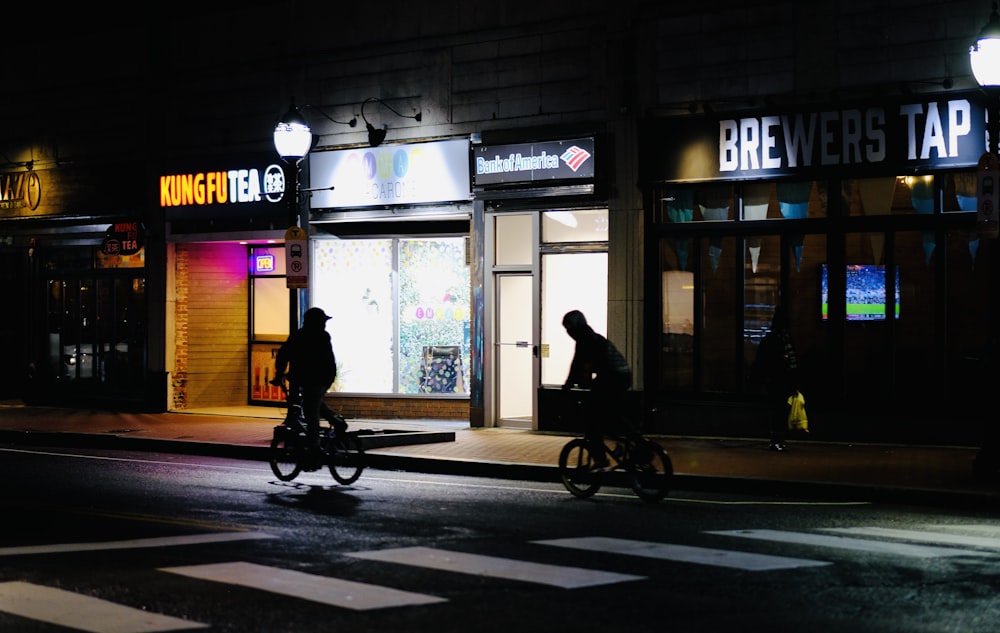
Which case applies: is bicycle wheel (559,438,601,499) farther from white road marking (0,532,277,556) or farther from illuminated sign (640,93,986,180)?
illuminated sign (640,93,986,180)

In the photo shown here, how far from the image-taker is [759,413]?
18.3m

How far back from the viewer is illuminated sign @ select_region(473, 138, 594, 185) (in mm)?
19438

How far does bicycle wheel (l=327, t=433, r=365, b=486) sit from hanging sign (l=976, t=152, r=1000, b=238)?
714 centimetres

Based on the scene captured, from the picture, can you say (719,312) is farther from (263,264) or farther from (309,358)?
(263,264)

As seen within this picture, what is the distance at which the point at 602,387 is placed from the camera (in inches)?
512

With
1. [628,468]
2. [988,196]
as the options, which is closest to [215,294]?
[628,468]

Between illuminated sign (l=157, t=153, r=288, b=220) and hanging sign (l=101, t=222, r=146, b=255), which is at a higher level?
illuminated sign (l=157, t=153, r=288, b=220)

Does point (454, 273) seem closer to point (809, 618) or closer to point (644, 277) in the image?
point (644, 277)

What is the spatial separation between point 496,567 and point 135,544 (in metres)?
3.00

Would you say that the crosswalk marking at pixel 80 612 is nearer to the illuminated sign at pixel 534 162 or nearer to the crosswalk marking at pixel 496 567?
the crosswalk marking at pixel 496 567

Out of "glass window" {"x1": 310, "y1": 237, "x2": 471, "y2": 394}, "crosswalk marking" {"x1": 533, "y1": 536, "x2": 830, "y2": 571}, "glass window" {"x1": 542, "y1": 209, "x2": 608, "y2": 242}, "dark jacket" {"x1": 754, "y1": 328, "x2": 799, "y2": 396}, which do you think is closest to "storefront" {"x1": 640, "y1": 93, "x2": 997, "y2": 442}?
"dark jacket" {"x1": 754, "y1": 328, "x2": 799, "y2": 396}

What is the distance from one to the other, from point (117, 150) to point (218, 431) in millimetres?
7762

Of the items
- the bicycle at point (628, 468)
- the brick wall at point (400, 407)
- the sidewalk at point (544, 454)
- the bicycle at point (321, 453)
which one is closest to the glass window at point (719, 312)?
the sidewalk at point (544, 454)

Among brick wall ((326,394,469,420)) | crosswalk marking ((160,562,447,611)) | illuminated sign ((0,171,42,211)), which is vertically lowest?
crosswalk marking ((160,562,447,611))
